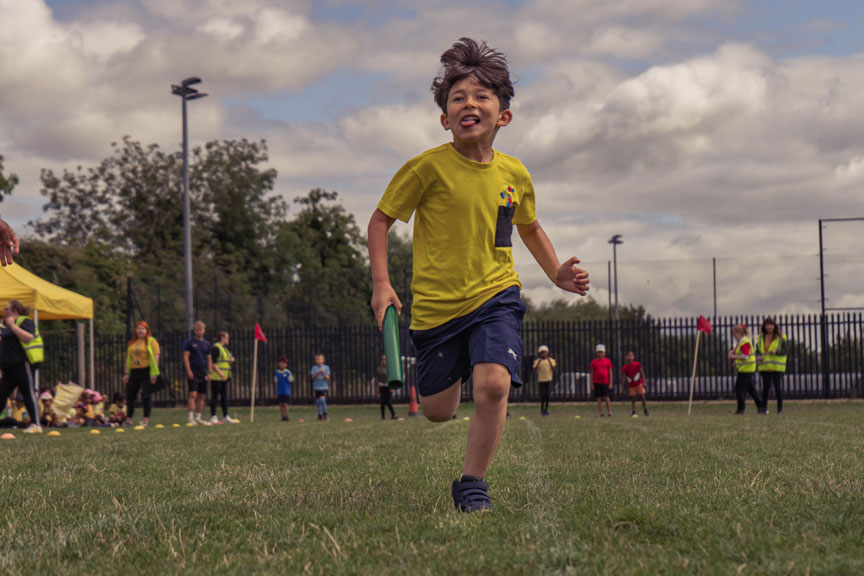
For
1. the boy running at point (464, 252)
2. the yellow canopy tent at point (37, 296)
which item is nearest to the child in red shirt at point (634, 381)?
the yellow canopy tent at point (37, 296)

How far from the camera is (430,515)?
381 cm

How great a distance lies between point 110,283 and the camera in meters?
43.6

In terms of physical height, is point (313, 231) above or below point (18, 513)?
above

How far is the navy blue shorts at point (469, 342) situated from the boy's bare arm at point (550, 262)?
336 millimetres

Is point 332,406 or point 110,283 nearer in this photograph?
point 332,406

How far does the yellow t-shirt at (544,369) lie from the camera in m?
21.3

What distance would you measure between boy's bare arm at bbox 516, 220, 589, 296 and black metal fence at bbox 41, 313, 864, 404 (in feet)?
65.7

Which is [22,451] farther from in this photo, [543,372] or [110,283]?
[110,283]

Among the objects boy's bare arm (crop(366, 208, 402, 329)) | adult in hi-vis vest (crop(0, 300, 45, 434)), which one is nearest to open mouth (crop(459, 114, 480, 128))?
boy's bare arm (crop(366, 208, 402, 329))

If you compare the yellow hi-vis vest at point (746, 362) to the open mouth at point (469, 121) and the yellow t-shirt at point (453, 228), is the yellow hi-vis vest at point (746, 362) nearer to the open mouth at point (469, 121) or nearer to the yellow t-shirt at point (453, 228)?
the yellow t-shirt at point (453, 228)

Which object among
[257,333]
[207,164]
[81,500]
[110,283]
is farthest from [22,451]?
[207,164]

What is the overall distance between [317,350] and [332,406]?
1.88 m

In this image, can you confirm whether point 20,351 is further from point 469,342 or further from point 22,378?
point 469,342

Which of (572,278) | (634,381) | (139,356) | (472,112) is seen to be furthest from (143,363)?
(472,112)
